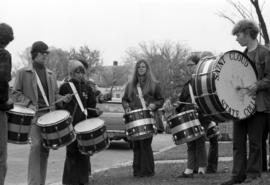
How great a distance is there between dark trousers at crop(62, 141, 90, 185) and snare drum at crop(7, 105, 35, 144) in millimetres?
1283

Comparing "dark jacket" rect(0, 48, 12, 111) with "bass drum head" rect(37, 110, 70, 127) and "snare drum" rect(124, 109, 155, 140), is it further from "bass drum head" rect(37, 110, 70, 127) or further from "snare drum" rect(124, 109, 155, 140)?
"snare drum" rect(124, 109, 155, 140)

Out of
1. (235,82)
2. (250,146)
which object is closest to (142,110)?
(250,146)

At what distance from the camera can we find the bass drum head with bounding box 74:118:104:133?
725 cm

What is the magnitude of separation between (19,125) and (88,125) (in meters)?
1.25

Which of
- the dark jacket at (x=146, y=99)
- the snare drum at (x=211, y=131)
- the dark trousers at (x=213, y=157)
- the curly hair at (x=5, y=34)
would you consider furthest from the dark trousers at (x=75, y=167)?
the dark trousers at (x=213, y=157)

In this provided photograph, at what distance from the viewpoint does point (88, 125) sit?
745 centimetres

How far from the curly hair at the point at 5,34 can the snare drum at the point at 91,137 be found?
5.66 feet

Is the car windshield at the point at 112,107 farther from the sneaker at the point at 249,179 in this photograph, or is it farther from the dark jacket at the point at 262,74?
the sneaker at the point at 249,179

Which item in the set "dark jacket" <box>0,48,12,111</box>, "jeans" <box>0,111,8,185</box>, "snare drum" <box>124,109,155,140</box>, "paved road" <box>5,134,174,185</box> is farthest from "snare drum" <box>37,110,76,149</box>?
"paved road" <box>5,134,174,185</box>

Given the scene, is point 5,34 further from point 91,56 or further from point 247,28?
point 91,56

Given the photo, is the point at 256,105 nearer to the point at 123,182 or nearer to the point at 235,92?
the point at 235,92

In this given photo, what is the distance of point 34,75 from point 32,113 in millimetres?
907

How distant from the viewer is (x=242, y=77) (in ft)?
20.8

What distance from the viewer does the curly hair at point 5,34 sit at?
6.34 m
